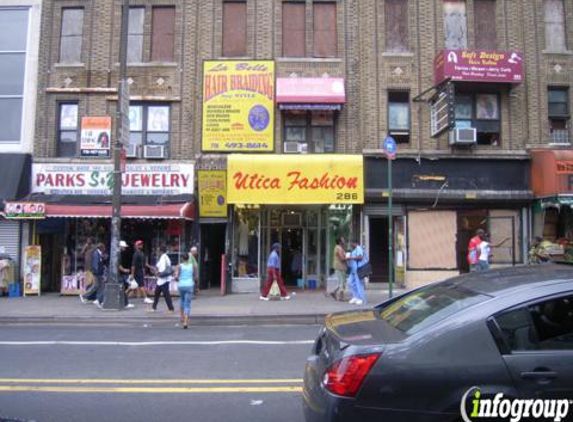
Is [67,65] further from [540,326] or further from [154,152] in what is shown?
[540,326]

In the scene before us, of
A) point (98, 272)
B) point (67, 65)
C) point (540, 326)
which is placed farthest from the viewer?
point (67, 65)

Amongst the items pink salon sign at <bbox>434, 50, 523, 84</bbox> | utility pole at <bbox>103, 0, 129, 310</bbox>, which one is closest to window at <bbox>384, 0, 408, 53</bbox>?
pink salon sign at <bbox>434, 50, 523, 84</bbox>

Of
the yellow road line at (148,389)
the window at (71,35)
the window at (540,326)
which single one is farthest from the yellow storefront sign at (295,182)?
the window at (540,326)

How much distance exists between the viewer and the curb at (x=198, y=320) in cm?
1141

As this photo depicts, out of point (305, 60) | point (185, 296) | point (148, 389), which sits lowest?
point (148, 389)

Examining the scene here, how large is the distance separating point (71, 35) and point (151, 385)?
49.7 feet

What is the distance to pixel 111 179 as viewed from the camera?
1648 cm

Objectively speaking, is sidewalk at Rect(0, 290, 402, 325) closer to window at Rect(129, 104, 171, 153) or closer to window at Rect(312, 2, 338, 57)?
window at Rect(129, 104, 171, 153)

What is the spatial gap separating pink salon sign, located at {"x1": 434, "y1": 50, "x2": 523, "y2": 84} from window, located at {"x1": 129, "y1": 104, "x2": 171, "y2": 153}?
9306mm

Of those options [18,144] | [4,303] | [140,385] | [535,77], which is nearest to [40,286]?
[4,303]

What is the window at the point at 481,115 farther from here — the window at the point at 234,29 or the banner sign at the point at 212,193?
the banner sign at the point at 212,193

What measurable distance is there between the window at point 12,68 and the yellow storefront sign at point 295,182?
8.05m

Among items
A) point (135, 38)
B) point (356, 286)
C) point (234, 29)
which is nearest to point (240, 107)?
point (234, 29)

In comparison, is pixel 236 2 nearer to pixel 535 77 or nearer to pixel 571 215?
pixel 535 77
